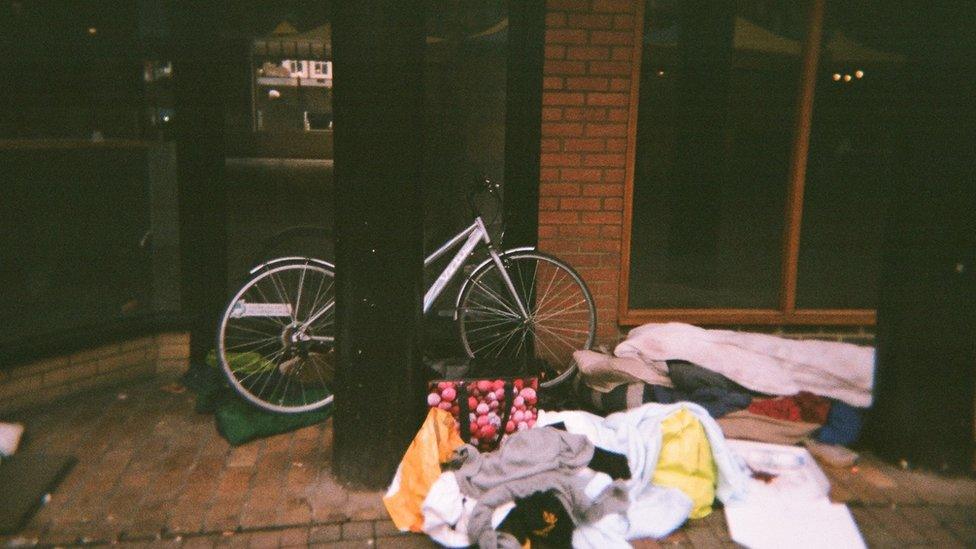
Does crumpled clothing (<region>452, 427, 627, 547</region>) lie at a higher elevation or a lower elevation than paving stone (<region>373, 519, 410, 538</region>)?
higher

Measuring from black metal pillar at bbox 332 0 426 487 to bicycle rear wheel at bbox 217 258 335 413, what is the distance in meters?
0.94

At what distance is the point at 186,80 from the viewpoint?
5.33 meters

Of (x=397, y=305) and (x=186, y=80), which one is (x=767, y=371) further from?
(x=186, y=80)

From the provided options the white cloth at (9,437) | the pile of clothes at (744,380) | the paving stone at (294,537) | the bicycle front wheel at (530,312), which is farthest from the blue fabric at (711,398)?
the white cloth at (9,437)

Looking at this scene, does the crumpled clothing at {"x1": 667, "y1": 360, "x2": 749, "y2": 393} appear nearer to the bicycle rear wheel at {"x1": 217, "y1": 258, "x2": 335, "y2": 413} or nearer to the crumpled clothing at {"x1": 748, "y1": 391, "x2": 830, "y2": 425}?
the crumpled clothing at {"x1": 748, "y1": 391, "x2": 830, "y2": 425}

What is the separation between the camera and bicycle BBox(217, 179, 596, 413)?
5.05m

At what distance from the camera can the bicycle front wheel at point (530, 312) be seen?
5445 millimetres

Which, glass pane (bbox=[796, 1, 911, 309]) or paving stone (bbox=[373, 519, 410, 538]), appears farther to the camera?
glass pane (bbox=[796, 1, 911, 309])

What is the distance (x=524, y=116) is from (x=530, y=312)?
4.06ft

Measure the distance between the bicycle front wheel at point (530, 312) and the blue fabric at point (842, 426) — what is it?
4.92ft

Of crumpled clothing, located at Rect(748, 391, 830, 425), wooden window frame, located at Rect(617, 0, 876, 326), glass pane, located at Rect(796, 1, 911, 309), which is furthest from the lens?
glass pane, located at Rect(796, 1, 911, 309)

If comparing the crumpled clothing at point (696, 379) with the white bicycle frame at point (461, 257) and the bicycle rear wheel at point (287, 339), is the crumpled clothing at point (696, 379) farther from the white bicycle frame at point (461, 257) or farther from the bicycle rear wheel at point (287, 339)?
the bicycle rear wheel at point (287, 339)

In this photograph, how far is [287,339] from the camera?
5.05 metres

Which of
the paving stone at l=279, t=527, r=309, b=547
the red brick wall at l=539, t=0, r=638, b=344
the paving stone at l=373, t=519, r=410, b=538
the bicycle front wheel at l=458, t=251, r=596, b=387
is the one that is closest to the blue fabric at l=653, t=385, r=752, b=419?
the bicycle front wheel at l=458, t=251, r=596, b=387
